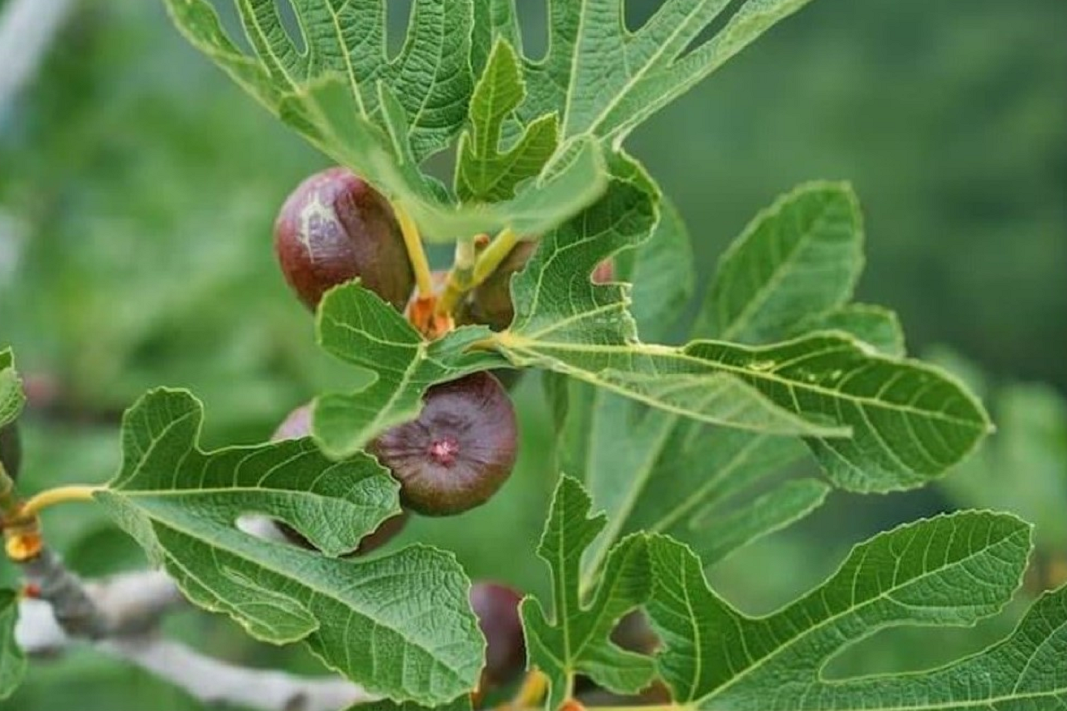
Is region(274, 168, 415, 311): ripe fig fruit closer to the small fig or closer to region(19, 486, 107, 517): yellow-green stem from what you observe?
the small fig

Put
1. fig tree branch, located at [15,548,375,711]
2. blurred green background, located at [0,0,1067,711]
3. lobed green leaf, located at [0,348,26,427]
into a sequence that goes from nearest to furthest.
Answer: lobed green leaf, located at [0,348,26,427]
fig tree branch, located at [15,548,375,711]
blurred green background, located at [0,0,1067,711]

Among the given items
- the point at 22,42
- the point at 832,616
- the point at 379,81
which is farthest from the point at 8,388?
the point at 22,42

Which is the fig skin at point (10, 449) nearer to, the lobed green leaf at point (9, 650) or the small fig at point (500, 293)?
the lobed green leaf at point (9, 650)

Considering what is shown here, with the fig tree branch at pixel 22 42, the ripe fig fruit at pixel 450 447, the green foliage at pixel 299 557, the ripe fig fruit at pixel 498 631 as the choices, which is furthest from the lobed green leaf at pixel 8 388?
the fig tree branch at pixel 22 42

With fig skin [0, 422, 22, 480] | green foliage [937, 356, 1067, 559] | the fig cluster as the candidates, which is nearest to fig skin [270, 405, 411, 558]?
the fig cluster

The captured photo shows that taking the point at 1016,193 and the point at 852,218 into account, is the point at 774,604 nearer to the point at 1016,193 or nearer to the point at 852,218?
the point at 852,218

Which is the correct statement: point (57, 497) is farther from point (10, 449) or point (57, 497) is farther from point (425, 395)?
point (425, 395)
